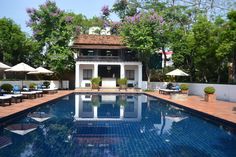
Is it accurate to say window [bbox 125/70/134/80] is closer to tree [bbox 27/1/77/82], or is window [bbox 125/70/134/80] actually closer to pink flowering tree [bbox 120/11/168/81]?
pink flowering tree [bbox 120/11/168/81]

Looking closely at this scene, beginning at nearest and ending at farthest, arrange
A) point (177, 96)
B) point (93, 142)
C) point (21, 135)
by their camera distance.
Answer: point (93, 142), point (21, 135), point (177, 96)

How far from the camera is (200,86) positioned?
929 inches

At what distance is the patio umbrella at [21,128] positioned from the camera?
9870 millimetres

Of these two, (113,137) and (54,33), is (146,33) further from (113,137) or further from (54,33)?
(113,137)

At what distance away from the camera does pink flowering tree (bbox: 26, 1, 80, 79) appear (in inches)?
1228

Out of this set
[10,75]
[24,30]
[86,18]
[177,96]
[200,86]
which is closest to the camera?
[177,96]

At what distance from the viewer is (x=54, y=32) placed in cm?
3136

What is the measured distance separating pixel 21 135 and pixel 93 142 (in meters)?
2.50

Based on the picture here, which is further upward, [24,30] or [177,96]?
[24,30]

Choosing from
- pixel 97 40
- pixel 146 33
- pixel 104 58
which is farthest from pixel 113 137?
pixel 97 40

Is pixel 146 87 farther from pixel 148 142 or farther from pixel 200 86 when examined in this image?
pixel 148 142

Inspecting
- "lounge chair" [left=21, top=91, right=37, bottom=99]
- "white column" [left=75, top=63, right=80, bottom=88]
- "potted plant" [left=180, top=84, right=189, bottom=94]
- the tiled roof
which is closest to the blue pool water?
"lounge chair" [left=21, top=91, right=37, bottom=99]

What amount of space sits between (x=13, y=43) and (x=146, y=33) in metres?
13.8

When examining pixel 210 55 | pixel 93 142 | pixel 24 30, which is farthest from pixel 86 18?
pixel 93 142
